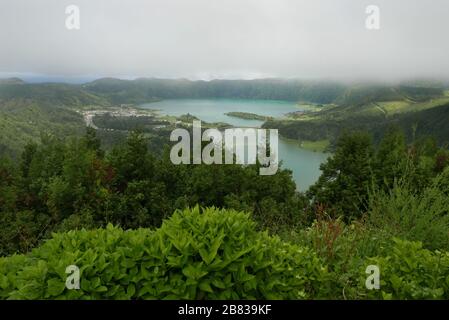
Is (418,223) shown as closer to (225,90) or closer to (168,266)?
(168,266)

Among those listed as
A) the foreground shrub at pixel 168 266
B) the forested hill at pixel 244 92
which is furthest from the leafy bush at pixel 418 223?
the forested hill at pixel 244 92

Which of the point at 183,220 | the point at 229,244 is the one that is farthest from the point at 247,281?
the point at 183,220

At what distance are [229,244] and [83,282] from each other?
1038mm

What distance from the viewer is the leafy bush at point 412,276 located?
9.60 feet

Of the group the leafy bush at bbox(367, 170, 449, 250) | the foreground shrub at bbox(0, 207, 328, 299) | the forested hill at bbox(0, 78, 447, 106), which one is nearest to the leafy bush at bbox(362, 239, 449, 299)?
the foreground shrub at bbox(0, 207, 328, 299)

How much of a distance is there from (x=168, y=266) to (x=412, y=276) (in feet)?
6.64

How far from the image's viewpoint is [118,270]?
2621 millimetres

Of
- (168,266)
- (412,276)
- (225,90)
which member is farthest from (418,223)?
(225,90)

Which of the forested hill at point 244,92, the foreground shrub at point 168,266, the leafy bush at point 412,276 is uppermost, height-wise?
the forested hill at point 244,92

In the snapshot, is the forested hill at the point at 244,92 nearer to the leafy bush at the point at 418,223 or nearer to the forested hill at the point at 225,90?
the forested hill at the point at 225,90

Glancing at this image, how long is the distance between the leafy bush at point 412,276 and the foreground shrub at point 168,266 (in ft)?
2.38

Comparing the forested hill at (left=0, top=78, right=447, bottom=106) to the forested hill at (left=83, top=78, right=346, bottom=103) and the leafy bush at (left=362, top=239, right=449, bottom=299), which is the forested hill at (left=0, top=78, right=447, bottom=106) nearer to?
the forested hill at (left=83, top=78, right=346, bottom=103)

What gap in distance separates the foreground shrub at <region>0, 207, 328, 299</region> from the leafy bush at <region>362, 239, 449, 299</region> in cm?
73

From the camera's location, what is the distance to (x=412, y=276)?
3078 mm
